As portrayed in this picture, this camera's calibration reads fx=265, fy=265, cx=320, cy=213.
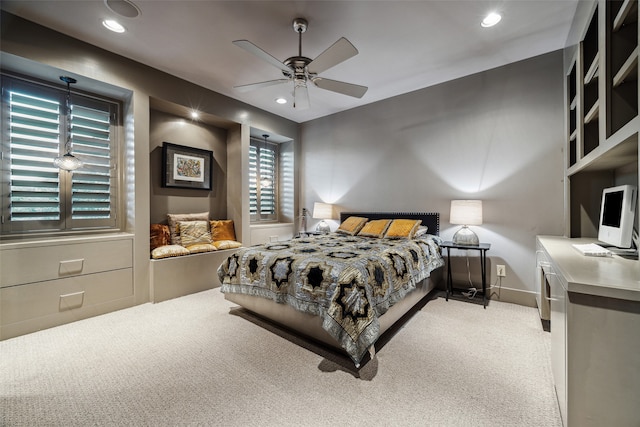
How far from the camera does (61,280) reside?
2645 mm

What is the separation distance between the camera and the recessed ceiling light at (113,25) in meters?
2.45

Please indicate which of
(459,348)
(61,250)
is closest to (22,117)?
(61,250)

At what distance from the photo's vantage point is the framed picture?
3.80 meters

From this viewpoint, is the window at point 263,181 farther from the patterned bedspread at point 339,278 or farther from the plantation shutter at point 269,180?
the patterned bedspread at point 339,278

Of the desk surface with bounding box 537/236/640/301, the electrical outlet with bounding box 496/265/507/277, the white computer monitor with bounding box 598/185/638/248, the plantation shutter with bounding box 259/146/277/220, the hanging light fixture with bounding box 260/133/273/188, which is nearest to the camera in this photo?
the desk surface with bounding box 537/236/640/301

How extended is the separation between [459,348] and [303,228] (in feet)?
11.9

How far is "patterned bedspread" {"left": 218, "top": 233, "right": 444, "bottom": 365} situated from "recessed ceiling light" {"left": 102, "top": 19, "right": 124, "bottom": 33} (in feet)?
8.09

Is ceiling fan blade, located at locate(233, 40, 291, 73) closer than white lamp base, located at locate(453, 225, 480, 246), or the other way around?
ceiling fan blade, located at locate(233, 40, 291, 73)

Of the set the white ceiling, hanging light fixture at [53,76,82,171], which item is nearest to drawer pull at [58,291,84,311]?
hanging light fixture at [53,76,82,171]

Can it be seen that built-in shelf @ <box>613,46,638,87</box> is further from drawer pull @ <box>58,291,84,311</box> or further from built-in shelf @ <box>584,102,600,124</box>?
drawer pull @ <box>58,291,84,311</box>

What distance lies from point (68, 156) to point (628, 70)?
4526 millimetres

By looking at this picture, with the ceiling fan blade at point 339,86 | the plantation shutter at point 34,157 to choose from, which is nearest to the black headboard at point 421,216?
the ceiling fan blade at point 339,86

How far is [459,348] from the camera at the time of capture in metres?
2.16

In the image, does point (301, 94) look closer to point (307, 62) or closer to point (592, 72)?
point (307, 62)
